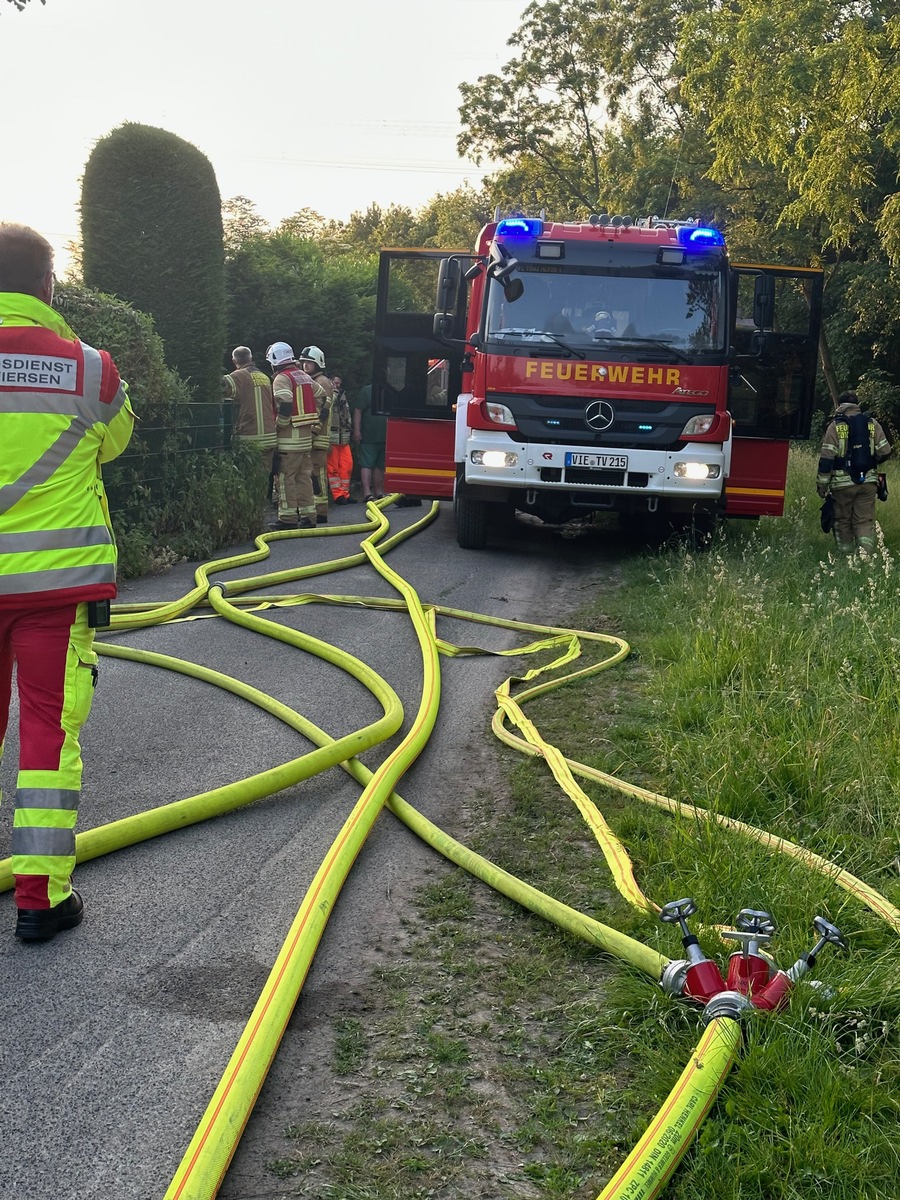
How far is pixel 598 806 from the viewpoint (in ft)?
15.6

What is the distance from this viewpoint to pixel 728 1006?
2.87 m

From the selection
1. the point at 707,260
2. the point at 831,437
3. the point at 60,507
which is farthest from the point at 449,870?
the point at 831,437

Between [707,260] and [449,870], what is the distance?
26.4ft

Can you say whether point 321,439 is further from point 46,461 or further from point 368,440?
point 46,461

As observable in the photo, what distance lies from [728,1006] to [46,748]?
1.95 m

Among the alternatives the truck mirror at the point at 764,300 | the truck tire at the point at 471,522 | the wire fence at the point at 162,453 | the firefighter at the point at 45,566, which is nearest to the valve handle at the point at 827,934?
the firefighter at the point at 45,566

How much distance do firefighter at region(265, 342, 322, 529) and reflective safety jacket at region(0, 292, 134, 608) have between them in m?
9.38

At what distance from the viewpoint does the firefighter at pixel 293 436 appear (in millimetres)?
13125

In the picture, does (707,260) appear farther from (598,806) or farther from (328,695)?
(598,806)

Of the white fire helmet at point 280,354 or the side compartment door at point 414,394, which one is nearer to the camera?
the side compartment door at point 414,394

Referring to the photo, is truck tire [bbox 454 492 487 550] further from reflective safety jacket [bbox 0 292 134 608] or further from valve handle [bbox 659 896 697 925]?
valve handle [bbox 659 896 697 925]

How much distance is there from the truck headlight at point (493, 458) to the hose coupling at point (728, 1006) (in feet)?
27.6

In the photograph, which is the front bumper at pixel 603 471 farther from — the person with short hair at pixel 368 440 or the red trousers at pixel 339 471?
the red trousers at pixel 339 471

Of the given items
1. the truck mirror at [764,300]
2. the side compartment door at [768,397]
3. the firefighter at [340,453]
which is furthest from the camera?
the firefighter at [340,453]
